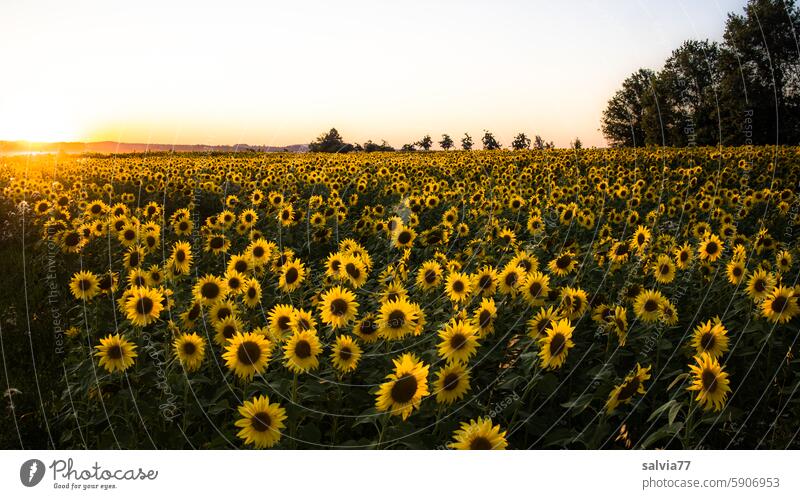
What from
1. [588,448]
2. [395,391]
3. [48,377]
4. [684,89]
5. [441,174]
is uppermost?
[684,89]

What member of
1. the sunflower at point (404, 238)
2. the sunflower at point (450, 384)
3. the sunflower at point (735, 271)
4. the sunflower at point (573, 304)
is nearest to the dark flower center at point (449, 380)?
the sunflower at point (450, 384)

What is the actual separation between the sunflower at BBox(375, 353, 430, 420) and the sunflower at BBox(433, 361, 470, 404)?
236 mm

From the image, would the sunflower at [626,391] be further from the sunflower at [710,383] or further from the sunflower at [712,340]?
the sunflower at [712,340]

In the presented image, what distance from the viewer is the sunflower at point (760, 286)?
4.80m

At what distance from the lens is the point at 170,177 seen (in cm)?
1636

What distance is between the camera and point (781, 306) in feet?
14.3

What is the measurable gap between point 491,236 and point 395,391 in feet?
18.1

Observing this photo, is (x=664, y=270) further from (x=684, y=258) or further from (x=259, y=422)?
(x=259, y=422)

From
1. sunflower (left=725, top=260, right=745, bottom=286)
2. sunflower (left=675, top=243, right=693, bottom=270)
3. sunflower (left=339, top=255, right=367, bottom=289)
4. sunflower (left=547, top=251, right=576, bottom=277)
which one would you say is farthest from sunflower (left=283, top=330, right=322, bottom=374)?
sunflower (left=675, top=243, right=693, bottom=270)

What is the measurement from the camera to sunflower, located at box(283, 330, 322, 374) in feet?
11.9

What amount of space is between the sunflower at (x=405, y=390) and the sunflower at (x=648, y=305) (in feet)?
8.87

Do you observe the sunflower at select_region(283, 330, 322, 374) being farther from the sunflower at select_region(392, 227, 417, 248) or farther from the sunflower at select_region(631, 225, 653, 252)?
the sunflower at select_region(631, 225, 653, 252)
